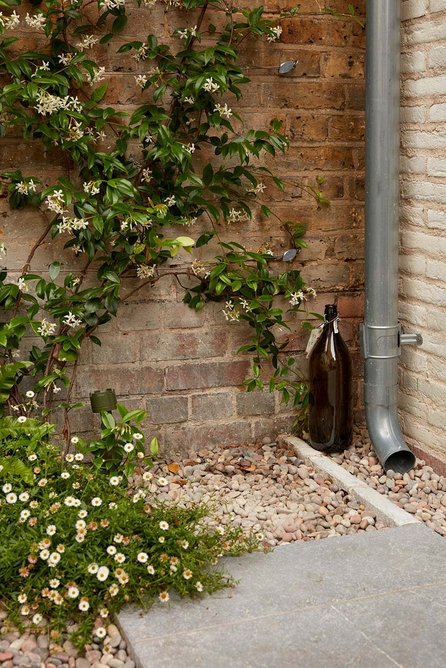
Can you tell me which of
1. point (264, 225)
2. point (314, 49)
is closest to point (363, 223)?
point (264, 225)

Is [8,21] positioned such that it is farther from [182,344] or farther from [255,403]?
[255,403]

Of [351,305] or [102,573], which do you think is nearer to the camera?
A: [102,573]

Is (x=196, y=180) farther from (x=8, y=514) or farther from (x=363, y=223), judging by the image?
(x=8, y=514)

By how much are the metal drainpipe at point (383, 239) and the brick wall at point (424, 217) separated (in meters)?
0.07

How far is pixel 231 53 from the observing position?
2.94m

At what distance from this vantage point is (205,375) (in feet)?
10.8

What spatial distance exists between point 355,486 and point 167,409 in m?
0.74

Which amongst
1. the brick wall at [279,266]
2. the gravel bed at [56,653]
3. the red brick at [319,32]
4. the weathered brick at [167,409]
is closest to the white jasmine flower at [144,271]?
the brick wall at [279,266]

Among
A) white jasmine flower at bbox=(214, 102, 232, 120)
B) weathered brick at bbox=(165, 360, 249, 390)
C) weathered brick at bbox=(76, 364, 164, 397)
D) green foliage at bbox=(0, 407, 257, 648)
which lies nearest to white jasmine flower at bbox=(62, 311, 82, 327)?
weathered brick at bbox=(76, 364, 164, 397)

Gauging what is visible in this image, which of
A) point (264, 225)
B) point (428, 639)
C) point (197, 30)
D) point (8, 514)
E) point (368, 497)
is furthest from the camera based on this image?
point (264, 225)

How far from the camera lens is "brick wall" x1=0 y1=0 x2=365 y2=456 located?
3174 mm

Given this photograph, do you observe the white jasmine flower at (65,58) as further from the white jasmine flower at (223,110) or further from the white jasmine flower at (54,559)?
the white jasmine flower at (54,559)

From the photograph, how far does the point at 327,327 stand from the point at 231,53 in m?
0.96

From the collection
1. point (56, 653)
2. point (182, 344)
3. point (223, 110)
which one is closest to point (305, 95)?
point (223, 110)
